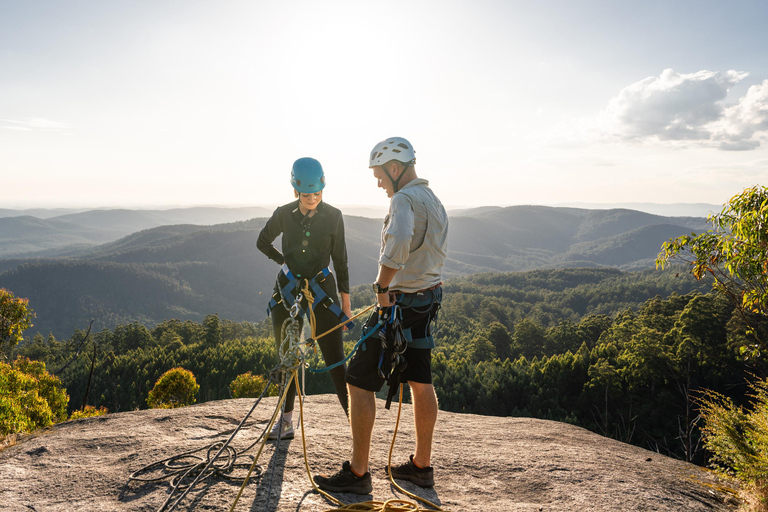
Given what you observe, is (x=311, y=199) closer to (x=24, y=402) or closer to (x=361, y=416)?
(x=361, y=416)

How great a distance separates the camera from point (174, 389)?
13547 millimetres

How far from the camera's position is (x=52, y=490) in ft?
10.4

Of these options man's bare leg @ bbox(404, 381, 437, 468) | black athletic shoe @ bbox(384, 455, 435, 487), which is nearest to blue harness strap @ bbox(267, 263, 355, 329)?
man's bare leg @ bbox(404, 381, 437, 468)

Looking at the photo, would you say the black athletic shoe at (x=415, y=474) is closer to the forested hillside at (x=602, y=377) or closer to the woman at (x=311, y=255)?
the woman at (x=311, y=255)

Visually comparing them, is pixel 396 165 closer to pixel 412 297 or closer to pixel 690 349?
pixel 412 297

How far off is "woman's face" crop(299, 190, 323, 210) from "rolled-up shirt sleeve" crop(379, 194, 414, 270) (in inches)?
43.3

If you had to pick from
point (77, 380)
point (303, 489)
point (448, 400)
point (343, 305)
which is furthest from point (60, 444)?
point (77, 380)

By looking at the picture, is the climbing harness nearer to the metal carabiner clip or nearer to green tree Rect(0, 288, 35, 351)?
the metal carabiner clip

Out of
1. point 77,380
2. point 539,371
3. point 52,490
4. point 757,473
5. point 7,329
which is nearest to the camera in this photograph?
point 52,490

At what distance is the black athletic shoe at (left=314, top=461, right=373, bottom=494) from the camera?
3.20 meters

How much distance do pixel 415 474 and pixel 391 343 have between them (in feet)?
4.19

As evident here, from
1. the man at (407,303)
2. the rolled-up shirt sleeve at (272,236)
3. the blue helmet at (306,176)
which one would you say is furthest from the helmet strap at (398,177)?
the rolled-up shirt sleeve at (272,236)

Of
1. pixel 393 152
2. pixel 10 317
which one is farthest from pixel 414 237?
pixel 10 317

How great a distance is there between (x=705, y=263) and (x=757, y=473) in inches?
152
